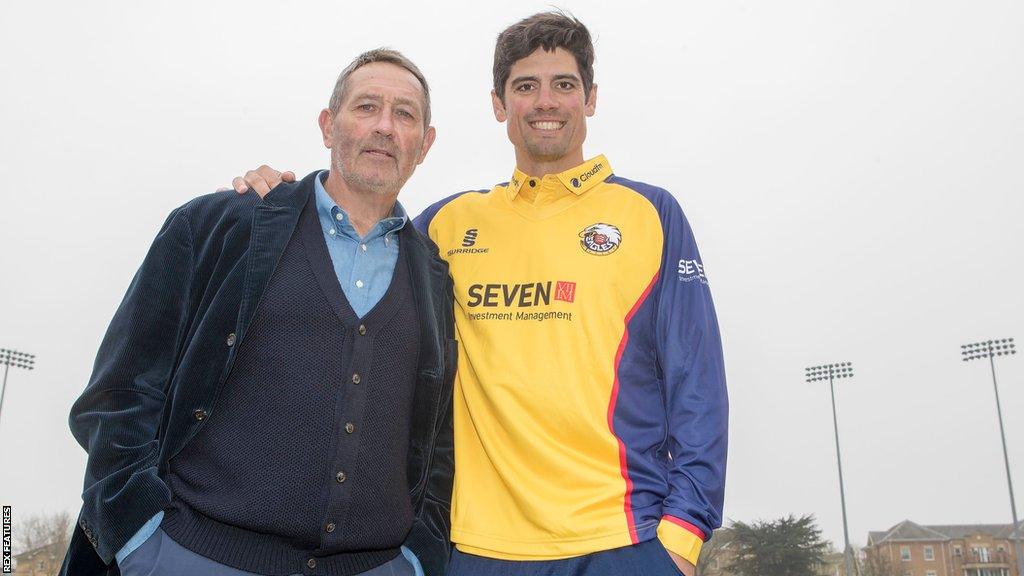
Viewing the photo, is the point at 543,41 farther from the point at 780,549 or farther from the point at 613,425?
the point at 780,549

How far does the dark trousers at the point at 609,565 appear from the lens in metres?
3.43

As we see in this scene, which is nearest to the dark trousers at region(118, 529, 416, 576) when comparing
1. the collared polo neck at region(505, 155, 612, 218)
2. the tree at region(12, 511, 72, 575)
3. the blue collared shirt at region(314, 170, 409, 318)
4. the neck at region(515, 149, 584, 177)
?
the blue collared shirt at region(314, 170, 409, 318)

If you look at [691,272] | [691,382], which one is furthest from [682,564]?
[691,272]

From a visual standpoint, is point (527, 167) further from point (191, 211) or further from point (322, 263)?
point (191, 211)

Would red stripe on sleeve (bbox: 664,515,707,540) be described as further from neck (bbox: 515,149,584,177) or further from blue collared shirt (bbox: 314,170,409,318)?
neck (bbox: 515,149,584,177)

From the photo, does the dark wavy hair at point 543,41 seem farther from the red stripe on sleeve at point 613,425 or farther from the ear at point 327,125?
the red stripe on sleeve at point 613,425

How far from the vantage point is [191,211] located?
356 centimetres

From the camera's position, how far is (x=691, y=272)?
4.00 meters

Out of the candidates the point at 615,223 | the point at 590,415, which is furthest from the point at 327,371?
the point at 615,223

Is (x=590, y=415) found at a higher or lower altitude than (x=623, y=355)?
lower

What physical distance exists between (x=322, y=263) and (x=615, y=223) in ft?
4.98

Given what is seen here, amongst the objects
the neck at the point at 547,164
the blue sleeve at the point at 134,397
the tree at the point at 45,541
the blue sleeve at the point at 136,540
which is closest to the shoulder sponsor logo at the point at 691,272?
the neck at the point at 547,164

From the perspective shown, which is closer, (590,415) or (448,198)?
(590,415)

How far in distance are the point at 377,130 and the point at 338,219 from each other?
0.52 meters
